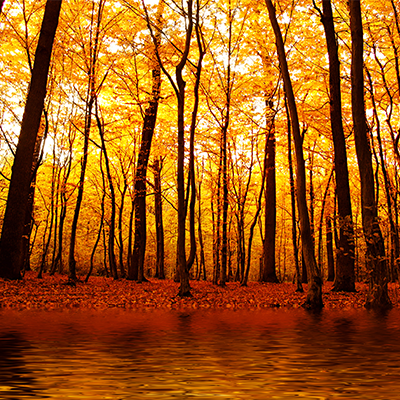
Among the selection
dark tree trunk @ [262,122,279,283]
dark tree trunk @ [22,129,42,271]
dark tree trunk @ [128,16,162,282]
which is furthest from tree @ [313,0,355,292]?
dark tree trunk @ [22,129,42,271]

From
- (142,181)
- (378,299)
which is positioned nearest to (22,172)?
(142,181)

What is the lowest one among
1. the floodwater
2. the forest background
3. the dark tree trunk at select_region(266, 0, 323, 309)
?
the floodwater

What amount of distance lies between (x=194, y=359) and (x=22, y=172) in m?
10.1

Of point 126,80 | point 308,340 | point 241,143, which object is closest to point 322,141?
point 241,143

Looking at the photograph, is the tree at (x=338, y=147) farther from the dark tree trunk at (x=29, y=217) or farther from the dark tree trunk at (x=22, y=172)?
the dark tree trunk at (x=29, y=217)

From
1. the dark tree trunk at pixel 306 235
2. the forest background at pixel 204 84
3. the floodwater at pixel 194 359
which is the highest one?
the forest background at pixel 204 84

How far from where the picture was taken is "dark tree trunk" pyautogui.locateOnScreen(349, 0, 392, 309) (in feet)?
26.3

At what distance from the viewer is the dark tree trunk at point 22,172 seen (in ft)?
36.7

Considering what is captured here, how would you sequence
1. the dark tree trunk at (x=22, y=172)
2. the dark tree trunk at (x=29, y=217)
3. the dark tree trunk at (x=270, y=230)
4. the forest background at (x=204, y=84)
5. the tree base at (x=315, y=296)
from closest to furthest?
the tree base at (x=315, y=296)
the dark tree trunk at (x=22, y=172)
the forest background at (x=204, y=84)
the dark tree trunk at (x=29, y=217)
the dark tree trunk at (x=270, y=230)

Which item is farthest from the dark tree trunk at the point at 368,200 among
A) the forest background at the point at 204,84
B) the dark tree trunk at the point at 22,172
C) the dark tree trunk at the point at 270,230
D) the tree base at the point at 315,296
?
the dark tree trunk at the point at 270,230

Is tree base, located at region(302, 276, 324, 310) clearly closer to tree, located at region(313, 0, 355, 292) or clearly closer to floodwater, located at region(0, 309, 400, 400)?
floodwater, located at region(0, 309, 400, 400)

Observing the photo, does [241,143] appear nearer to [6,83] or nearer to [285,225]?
[6,83]

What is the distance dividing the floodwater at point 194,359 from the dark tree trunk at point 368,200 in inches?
95.3

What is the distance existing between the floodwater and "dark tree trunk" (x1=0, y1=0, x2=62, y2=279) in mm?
6118
